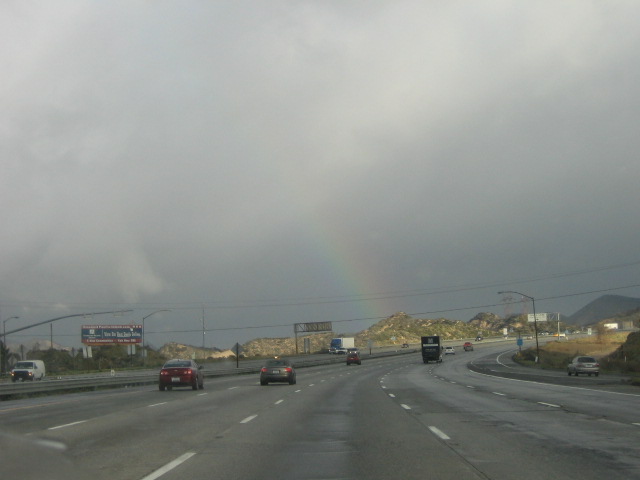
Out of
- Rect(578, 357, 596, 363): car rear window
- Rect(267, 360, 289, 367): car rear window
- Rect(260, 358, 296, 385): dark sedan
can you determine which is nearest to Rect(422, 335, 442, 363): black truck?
Rect(578, 357, 596, 363): car rear window

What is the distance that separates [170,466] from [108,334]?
120 m

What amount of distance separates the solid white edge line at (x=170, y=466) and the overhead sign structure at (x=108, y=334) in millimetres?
117882

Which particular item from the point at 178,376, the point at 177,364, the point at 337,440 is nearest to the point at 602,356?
the point at 177,364

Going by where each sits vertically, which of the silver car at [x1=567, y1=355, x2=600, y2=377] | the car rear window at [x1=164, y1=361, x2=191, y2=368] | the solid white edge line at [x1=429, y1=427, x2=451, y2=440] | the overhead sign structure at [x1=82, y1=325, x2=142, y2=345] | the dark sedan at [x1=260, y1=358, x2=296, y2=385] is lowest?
the silver car at [x1=567, y1=355, x2=600, y2=377]

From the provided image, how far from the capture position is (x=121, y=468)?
1085 cm

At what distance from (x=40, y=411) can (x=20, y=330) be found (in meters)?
39.6

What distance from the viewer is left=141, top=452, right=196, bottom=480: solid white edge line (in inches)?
396

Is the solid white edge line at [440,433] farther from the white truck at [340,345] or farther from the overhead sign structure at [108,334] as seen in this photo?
the white truck at [340,345]

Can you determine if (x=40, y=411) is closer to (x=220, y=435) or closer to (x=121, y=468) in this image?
(x=220, y=435)

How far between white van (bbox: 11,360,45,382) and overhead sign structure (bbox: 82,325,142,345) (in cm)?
5826

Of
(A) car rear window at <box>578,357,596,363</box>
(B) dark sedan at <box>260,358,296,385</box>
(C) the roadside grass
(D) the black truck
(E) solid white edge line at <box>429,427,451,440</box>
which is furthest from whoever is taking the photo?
(D) the black truck

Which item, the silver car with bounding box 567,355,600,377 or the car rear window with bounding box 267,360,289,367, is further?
the silver car with bounding box 567,355,600,377

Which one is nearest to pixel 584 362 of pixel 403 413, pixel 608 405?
pixel 608 405

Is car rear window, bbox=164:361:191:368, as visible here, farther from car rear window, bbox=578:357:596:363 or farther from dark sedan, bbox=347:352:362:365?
dark sedan, bbox=347:352:362:365
